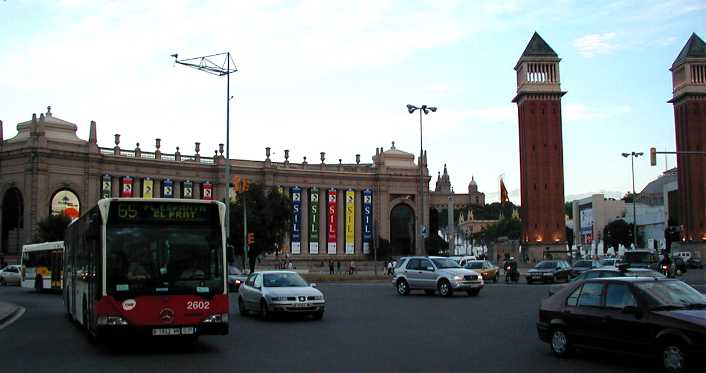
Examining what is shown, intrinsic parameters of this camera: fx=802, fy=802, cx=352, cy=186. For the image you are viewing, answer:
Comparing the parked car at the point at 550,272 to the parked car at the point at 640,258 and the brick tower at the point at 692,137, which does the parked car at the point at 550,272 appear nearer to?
the parked car at the point at 640,258

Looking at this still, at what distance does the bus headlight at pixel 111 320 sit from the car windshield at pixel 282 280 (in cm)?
856

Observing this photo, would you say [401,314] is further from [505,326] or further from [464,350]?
[464,350]

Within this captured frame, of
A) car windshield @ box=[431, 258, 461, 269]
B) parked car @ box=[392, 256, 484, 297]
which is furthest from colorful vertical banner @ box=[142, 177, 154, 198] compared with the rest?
Answer: car windshield @ box=[431, 258, 461, 269]

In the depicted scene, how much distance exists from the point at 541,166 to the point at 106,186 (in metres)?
52.9

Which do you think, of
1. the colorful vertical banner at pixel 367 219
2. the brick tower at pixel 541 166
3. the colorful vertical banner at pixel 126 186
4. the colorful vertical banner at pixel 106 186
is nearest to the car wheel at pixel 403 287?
the colorful vertical banner at pixel 126 186

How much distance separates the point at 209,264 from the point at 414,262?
63.6 feet

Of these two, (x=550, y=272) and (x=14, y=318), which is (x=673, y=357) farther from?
(x=550, y=272)

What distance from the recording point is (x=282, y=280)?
2186 centimetres

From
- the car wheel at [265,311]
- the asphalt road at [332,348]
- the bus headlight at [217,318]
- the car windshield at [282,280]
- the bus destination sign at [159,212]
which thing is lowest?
the asphalt road at [332,348]

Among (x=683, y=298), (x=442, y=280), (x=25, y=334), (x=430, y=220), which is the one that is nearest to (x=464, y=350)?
(x=683, y=298)

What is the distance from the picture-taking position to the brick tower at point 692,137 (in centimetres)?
10619

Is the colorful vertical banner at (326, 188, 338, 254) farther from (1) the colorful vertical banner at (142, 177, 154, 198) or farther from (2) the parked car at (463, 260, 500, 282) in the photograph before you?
(2) the parked car at (463, 260, 500, 282)

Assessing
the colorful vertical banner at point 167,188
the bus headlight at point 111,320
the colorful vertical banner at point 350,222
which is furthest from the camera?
the colorful vertical banner at point 350,222

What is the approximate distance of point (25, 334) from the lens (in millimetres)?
18188
